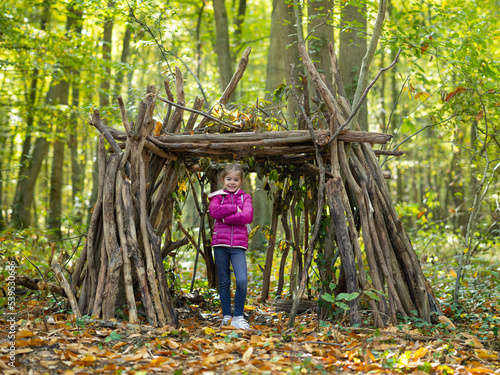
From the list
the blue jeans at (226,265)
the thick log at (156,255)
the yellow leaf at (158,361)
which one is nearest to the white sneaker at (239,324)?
the blue jeans at (226,265)

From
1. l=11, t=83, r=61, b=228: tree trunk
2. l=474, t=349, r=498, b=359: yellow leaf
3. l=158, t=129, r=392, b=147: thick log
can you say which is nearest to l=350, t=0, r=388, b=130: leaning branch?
l=158, t=129, r=392, b=147: thick log

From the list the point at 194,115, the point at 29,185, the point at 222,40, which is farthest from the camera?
the point at 29,185

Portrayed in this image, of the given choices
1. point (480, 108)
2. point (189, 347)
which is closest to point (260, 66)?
point (480, 108)

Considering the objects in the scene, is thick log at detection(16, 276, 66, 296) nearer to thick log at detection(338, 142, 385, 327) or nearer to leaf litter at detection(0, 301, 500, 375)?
leaf litter at detection(0, 301, 500, 375)

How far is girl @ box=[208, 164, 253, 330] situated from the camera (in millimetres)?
4363

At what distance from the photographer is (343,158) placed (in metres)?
4.26

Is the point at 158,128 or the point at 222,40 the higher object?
the point at 222,40

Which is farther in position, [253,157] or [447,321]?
[253,157]

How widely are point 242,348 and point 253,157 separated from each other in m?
2.15

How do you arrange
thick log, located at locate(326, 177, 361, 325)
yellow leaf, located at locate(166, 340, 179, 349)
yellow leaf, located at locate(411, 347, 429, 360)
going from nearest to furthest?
yellow leaf, located at locate(411, 347, 429, 360), yellow leaf, located at locate(166, 340, 179, 349), thick log, located at locate(326, 177, 361, 325)

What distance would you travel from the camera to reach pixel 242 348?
3.40 metres

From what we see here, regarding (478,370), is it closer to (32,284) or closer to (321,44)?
(32,284)

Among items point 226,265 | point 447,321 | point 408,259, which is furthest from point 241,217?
point 447,321

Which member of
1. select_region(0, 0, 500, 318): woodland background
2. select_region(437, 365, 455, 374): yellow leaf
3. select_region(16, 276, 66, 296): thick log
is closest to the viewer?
select_region(437, 365, 455, 374): yellow leaf
